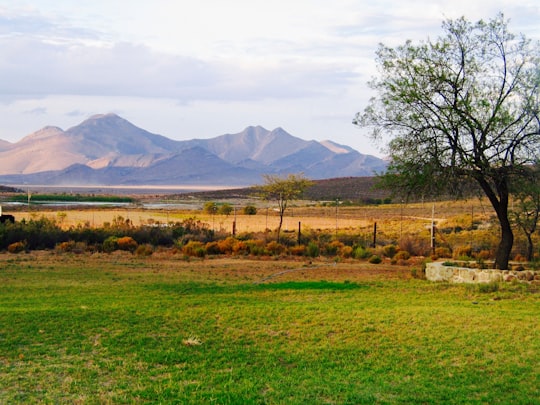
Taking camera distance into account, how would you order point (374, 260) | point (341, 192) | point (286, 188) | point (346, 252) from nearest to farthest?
point (374, 260) → point (346, 252) → point (286, 188) → point (341, 192)

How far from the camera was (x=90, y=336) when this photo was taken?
12.5m

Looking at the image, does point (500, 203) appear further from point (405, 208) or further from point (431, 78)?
point (405, 208)

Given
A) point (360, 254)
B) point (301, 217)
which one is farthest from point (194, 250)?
point (301, 217)

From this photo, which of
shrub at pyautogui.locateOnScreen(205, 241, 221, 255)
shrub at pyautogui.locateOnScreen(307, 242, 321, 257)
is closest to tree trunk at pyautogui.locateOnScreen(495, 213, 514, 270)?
shrub at pyautogui.locateOnScreen(307, 242, 321, 257)

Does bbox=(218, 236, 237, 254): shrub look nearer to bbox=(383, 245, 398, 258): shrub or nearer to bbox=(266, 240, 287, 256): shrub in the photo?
bbox=(266, 240, 287, 256): shrub

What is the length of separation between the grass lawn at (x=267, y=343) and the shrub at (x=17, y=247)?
12396 mm

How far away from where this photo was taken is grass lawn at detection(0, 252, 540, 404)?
31.2 ft

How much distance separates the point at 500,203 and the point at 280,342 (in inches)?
489

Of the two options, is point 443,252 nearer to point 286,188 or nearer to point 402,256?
point 402,256

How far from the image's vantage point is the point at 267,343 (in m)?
12.2

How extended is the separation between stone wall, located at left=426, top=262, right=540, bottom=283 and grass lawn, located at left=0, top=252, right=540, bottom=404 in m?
0.86

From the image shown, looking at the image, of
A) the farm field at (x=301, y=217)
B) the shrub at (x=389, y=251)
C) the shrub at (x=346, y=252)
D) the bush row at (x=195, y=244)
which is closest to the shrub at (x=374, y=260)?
the bush row at (x=195, y=244)

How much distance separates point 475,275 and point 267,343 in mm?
10665

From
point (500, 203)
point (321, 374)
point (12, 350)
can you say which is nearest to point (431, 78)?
point (500, 203)
